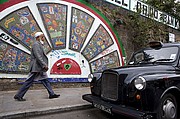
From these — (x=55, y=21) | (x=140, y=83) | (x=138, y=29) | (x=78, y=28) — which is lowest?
(x=140, y=83)

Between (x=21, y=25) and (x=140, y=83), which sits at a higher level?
(x=21, y=25)

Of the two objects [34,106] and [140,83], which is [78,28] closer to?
[34,106]

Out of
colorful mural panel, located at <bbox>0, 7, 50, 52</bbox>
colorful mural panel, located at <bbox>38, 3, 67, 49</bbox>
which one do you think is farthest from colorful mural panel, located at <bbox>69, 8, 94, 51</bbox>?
colorful mural panel, located at <bbox>0, 7, 50, 52</bbox>

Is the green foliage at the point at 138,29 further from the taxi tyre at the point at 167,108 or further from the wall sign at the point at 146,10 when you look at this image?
the taxi tyre at the point at 167,108

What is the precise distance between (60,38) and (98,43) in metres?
2.07

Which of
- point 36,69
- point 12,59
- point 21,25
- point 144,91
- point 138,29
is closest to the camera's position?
point 144,91

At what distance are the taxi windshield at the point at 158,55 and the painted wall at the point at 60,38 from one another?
11.8ft

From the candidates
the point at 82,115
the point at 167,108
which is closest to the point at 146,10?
the point at 82,115

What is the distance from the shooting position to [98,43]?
9250 mm

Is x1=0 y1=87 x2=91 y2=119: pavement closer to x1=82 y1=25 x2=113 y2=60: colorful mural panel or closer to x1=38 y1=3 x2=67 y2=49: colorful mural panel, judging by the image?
x1=38 y1=3 x2=67 y2=49: colorful mural panel

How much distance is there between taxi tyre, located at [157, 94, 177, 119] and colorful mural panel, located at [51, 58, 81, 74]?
5031mm

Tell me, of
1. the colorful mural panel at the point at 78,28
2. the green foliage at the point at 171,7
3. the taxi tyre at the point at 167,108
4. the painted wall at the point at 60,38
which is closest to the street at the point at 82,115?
the taxi tyre at the point at 167,108

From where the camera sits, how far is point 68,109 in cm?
507

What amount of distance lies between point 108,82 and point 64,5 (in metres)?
5.14
